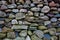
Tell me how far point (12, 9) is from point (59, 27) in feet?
2.03

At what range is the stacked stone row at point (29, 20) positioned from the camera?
6.43ft

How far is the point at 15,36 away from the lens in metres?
1.96

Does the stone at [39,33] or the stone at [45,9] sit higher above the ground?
the stone at [45,9]

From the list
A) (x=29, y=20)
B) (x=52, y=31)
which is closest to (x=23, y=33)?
(x=29, y=20)

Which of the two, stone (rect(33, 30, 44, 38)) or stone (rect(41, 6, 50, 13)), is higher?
stone (rect(41, 6, 50, 13))

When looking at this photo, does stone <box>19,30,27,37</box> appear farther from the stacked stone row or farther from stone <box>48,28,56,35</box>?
stone <box>48,28,56,35</box>

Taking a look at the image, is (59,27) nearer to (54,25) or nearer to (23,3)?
(54,25)

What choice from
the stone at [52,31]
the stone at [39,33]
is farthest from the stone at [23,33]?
the stone at [52,31]

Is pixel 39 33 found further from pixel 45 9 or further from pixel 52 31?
pixel 45 9

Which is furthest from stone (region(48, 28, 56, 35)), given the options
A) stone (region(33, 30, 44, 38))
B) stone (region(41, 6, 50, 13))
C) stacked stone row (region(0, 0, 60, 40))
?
stone (region(41, 6, 50, 13))

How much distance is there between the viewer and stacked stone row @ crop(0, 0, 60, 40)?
1959 mm

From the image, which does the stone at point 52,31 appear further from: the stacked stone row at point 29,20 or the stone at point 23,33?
the stone at point 23,33

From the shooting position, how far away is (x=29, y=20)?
1.96 m

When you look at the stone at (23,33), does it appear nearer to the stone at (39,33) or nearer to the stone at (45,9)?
the stone at (39,33)
